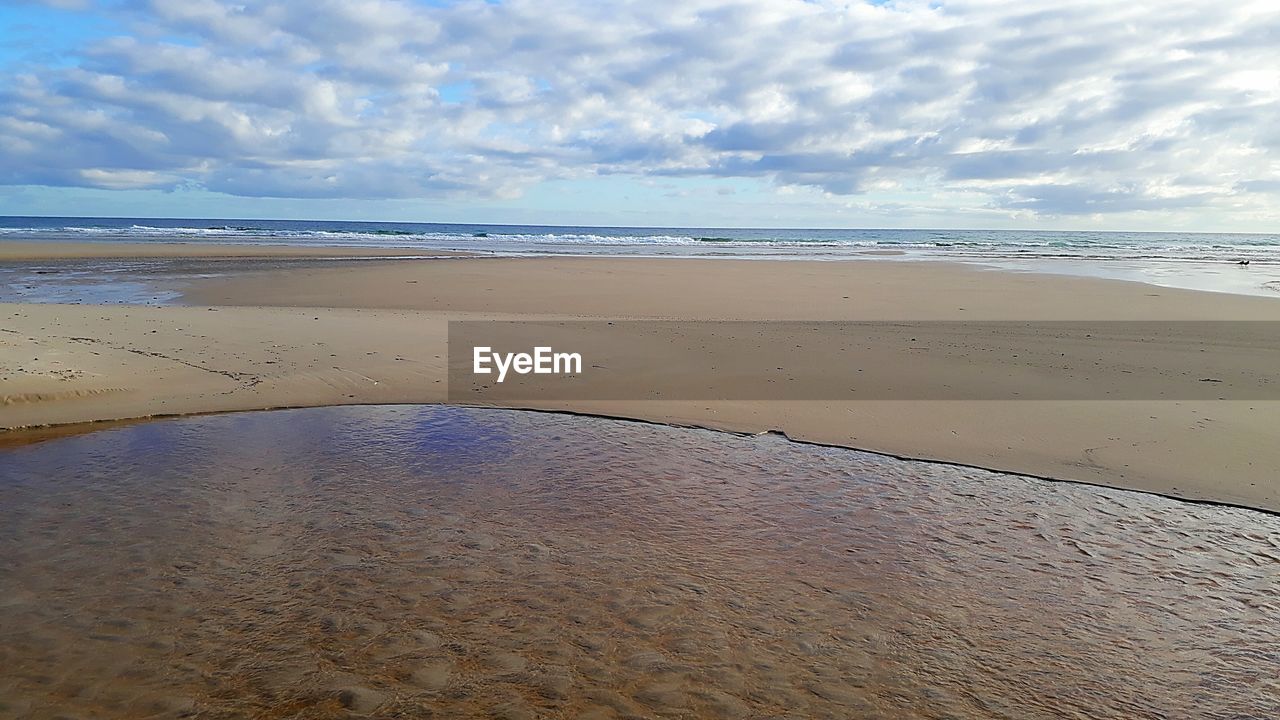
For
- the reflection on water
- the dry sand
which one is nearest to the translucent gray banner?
the dry sand

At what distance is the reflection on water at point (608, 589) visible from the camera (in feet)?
10.4

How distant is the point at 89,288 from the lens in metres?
17.7

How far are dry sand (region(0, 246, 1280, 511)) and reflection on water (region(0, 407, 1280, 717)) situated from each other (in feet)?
2.86

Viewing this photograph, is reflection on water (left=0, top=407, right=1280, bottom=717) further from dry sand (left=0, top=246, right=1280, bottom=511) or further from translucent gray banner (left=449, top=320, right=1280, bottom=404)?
translucent gray banner (left=449, top=320, right=1280, bottom=404)

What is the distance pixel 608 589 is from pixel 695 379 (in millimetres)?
5176

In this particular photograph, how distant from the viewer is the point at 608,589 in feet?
13.3

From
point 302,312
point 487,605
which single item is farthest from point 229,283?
point 487,605

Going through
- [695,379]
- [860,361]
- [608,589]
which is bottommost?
[608,589]

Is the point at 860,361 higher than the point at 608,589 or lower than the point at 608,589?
higher

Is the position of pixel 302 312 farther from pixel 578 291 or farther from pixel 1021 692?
pixel 1021 692

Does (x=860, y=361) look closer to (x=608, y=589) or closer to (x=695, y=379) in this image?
(x=695, y=379)

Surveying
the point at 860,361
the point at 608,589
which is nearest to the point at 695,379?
the point at 860,361

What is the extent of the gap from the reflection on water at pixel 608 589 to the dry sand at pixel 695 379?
0.87 meters

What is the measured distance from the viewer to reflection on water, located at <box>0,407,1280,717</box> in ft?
10.4
